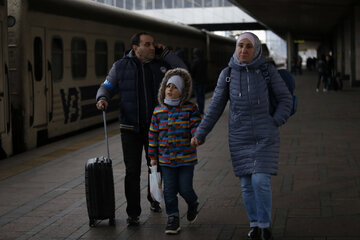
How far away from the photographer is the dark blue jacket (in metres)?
5.86

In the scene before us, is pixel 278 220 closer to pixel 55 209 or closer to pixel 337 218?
pixel 337 218

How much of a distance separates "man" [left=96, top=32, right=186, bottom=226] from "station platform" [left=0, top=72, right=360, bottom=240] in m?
0.35

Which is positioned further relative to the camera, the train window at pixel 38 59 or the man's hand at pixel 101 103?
the train window at pixel 38 59

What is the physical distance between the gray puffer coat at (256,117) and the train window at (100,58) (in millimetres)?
9428

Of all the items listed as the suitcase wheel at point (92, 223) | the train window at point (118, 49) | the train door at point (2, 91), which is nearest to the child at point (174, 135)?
the suitcase wheel at point (92, 223)

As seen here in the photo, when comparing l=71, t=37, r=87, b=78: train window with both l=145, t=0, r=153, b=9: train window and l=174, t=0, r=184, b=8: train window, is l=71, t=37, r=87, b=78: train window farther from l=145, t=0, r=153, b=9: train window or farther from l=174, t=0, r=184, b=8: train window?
l=145, t=0, r=153, b=9: train window

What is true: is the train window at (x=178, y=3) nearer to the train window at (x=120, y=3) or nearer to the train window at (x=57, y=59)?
the train window at (x=120, y=3)

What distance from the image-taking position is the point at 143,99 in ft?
19.2

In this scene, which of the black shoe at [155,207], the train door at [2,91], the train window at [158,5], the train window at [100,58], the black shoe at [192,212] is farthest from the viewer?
the train window at [158,5]

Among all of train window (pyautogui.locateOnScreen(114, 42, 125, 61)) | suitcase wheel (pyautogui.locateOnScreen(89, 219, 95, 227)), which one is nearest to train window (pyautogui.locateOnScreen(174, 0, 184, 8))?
train window (pyautogui.locateOnScreen(114, 42, 125, 61))

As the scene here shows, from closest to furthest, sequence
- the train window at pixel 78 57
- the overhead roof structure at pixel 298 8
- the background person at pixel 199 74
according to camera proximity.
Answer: the train window at pixel 78 57, the background person at pixel 199 74, the overhead roof structure at pixel 298 8

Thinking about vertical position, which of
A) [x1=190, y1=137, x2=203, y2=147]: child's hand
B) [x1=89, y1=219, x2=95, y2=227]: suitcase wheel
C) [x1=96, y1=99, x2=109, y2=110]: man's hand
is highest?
A: [x1=96, y1=99, x2=109, y2=110]: man's hand

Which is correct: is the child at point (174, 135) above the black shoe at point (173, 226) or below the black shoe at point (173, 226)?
above

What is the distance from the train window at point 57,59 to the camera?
11.8m
